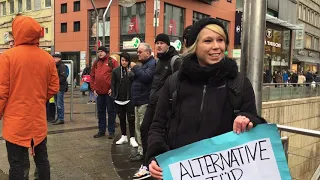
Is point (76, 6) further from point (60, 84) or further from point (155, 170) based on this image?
point (155, 170)

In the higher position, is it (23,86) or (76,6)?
(76,6)

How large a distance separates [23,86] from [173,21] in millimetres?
24263

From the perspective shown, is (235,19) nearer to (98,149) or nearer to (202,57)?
(98,149)

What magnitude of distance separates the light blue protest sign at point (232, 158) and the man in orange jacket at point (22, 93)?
1821 mm

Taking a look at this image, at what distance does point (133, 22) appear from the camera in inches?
1052

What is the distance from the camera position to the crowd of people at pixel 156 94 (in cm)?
189

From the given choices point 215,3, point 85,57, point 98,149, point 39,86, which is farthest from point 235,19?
point 39,86

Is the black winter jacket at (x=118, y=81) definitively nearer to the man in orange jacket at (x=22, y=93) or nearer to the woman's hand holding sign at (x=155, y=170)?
the man in orange jacket at (x=22, y=93)

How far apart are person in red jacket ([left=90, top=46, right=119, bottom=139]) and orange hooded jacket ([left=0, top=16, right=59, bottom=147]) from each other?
3.45 m

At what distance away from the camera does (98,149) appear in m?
6.05

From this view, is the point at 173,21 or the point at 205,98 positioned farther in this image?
the point at 173,21

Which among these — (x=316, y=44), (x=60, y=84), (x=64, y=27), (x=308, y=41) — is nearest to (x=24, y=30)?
(x=60, y=84)

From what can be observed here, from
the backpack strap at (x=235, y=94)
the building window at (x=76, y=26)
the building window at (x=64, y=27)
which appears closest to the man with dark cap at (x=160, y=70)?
the backpack strap at (x=235, y=94)

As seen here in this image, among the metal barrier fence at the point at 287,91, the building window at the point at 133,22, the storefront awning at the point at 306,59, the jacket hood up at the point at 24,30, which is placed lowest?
the metal barrier fence at the point at 287,91
